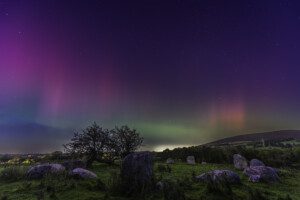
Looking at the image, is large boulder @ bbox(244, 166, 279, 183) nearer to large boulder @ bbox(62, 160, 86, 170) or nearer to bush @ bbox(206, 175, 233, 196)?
bush @ bbox(206, 175, 233, 196)

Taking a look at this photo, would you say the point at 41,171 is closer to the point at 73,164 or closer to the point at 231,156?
the point at 73,164

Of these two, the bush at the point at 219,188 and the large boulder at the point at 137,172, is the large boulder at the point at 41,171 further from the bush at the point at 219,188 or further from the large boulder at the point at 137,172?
the bush at the point at 219,188

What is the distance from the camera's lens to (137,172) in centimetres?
2022

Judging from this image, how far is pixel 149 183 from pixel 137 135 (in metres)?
29.9

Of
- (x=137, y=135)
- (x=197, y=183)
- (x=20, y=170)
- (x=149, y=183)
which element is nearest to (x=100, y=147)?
(x=137, y=135)

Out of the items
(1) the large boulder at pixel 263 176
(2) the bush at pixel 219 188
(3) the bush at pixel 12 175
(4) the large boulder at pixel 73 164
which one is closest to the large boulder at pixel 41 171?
(3) the bush at pixel 12 175

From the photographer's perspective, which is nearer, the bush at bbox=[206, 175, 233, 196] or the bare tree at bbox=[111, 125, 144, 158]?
the bush at bbox=[206, 175, 233, 196]

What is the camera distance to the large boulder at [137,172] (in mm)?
19266

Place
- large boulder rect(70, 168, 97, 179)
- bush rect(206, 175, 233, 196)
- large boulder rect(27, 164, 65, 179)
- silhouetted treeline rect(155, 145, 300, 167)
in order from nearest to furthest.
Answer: bush rect(206, 175, 233, 196)
large boulder rect(70, 168, 97, 179)
large boulder rect(27, 164, 65, 179)
silhouetted treeline rect(155, 145, 300, 167)

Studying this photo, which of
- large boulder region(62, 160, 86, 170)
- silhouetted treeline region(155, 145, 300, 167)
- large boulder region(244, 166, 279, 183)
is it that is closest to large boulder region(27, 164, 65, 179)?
large boulder region(62, 160, 86, 170)

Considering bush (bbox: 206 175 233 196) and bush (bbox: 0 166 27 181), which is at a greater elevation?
bush (bbox: 0 166 27 181)

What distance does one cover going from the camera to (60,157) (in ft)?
181

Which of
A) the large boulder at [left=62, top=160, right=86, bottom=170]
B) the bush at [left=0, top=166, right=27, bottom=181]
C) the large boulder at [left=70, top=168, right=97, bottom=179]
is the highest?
the large boulder at [left=62, top=160, right=86, bottom=170]

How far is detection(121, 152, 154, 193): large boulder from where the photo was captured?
19.3 metres
